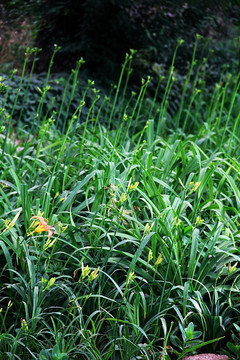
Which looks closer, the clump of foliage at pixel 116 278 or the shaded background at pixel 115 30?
the clump of foliage at pixel 116 278

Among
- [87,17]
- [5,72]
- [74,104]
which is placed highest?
[87,17]

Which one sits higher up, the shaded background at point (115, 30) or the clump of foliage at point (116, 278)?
the shaded background at point (115, 30)

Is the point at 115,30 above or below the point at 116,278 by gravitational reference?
above

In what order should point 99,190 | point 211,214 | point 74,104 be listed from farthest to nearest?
point 74,104 → point 211,214 → point 99,190


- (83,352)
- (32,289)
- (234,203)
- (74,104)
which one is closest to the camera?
(83,352)

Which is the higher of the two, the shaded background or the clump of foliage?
the shaded background

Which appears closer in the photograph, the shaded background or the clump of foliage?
the clump of foliage

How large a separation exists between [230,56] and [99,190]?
4.75 metres

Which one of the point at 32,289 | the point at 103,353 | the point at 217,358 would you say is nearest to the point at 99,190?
the point at 32,289

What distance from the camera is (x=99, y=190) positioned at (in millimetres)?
2623

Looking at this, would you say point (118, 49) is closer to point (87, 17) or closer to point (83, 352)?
point (87, 17)

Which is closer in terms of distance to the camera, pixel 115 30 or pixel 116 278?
pixel 116 278

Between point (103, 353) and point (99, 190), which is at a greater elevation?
point (99, 190)

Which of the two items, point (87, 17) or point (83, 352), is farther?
point (87, 17)
